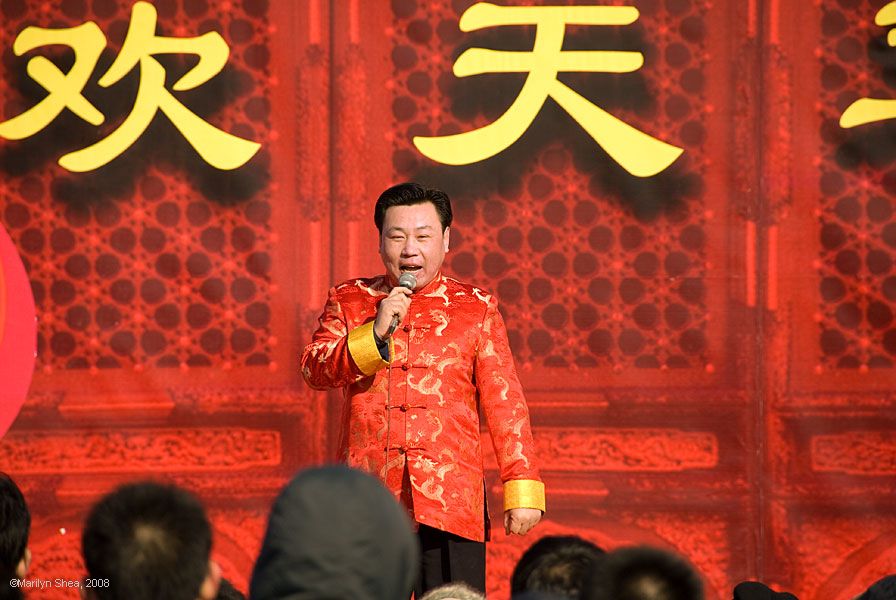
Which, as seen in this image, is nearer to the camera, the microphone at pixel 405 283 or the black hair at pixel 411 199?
the microphone at pixel 405 283

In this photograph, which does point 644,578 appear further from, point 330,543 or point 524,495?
point 524,495

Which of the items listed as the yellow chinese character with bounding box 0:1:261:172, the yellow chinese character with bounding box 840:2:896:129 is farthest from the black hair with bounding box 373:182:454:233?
the yellow chinese character with bounding box 840:2:896:129

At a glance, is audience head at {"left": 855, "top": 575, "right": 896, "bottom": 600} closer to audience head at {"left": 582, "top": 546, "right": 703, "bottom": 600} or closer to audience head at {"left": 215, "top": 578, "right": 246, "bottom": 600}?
audience head at {"left": 582, "top": 546, "right": 703, "bottom": 600}

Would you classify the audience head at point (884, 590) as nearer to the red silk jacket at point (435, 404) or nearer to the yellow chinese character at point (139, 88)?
the red silk jacket at point (435, 404)

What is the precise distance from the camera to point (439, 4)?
3773mm

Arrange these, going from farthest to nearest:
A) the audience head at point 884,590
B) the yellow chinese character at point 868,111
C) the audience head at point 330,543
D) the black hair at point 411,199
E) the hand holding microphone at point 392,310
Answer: the yellow chinese character at point 868,111 → the black hair at point 411,199 → the hand holding microphone at point 392,310 → the audience head at point 884,590 → the audience head at point 330,543

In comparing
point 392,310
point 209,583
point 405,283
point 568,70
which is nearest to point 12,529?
point 209,583

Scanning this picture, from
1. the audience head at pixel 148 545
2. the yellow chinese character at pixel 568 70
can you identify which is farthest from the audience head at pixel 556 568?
the yellow chinese character at pixel 568 70

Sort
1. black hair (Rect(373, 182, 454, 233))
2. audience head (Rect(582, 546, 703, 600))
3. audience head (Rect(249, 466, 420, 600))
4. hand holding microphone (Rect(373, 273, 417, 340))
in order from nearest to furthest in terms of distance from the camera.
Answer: audience head (Rect(249, 466, 420, 600)) < audience head (Rect(582, 546, 703, 600)) < hand holding microphone (Rect(373, 273, 417, 340)) < black hair (Rect(373, 182, 454, 233))

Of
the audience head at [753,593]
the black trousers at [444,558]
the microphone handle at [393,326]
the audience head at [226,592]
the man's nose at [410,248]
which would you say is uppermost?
the man's nose at [410,248]

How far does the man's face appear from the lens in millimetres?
2969

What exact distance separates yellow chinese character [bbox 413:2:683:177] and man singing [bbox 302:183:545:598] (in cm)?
82

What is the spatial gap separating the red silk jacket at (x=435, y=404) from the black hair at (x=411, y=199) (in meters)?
0.20

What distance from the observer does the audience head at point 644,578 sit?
1.56m
